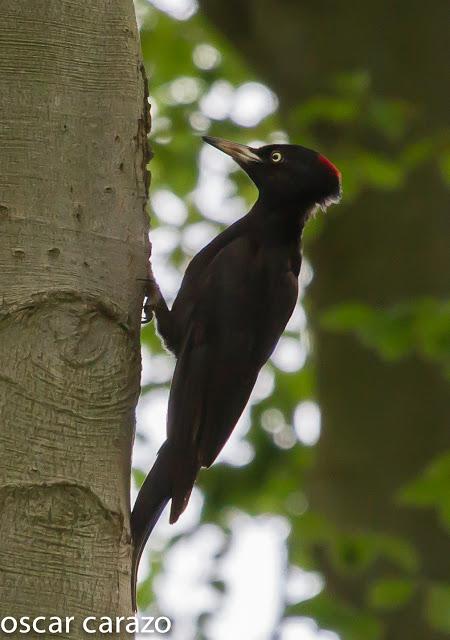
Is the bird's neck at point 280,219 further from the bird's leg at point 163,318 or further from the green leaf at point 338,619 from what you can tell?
the green leaf at point 338,619

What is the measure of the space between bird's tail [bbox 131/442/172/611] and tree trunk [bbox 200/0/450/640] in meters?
2.81

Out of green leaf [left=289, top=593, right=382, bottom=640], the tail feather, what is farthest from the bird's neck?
green leaf [left=289, top=593, right=382, bottom=640]

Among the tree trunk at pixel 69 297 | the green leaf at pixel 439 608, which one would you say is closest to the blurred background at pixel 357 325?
the green leaf at pixel 439 608

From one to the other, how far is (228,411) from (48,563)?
5.06 feet

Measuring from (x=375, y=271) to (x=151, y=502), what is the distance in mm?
3385

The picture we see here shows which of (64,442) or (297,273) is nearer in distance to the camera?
(64,442)

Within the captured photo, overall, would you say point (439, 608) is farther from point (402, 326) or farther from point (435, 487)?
point (402, 326)

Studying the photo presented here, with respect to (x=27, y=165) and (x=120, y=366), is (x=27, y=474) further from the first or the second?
(x=27, y=165)

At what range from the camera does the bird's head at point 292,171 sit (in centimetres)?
430

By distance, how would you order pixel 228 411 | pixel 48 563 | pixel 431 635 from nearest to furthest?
pixel 48 563 < pixel 228 411 < pixel 431 635

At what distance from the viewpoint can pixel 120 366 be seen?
98.8 inches

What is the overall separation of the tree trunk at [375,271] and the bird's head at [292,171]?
1892 millimetres

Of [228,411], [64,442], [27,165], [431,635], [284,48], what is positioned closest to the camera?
[64,442]

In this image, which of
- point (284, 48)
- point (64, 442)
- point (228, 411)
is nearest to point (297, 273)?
point (228, 411)
